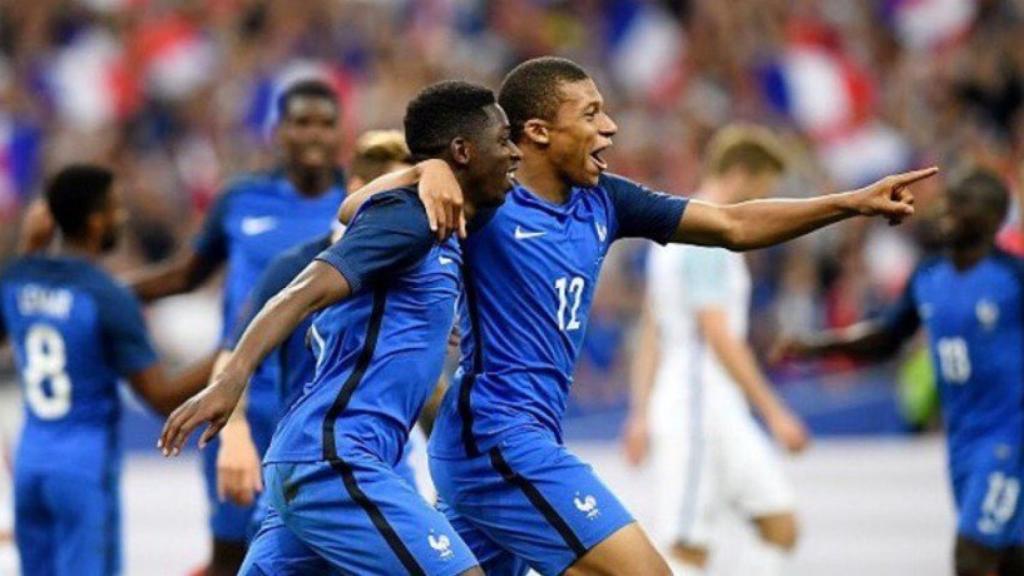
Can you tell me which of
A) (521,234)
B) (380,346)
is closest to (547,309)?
(521,234)

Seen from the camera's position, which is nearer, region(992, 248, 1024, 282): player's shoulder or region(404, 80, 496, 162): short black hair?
region(404, 80, 496, 162): short black hair

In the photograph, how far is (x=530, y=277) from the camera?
287 inches

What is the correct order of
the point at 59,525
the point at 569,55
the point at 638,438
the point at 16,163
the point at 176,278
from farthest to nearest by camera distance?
1. the point at 569,55
2. the point at 16,163
3. the point at 638,438
4. the point at 176,278
5. the point at 59,525

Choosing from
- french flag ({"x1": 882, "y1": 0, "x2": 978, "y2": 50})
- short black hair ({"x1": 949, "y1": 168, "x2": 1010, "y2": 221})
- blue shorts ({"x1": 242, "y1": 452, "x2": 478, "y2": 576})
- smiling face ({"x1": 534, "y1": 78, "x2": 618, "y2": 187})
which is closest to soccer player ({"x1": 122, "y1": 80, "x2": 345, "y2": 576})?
smiling face ({"x1": 534, "y1": 78, "x2": 618, "y2": 187})

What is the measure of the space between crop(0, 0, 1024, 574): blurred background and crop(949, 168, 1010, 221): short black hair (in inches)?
308

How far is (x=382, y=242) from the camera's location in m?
A: 6.58

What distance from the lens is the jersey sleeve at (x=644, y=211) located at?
7555 millimetres

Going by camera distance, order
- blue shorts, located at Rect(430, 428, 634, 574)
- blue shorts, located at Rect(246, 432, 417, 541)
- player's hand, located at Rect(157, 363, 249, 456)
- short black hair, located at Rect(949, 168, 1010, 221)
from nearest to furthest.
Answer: player's hand, located at Rect(157, 363, 249, 456), blue shorts, located at Rect(430, 428, 634, 574), blue shorts, located at Rect(246, 432, 417, 541), short black hair, located at Rect(949, 168, 1010, 221)

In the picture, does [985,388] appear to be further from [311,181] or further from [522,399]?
[522,399]

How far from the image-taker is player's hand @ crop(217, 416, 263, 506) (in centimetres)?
742

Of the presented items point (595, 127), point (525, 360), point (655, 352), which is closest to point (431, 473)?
point (525, 360)

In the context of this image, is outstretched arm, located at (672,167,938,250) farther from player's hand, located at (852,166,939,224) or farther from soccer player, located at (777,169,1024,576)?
soccer player, located at (777,169,1024,576)

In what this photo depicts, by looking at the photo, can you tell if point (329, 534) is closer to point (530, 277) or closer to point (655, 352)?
point (530, 277)

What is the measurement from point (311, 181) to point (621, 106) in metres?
11.5
